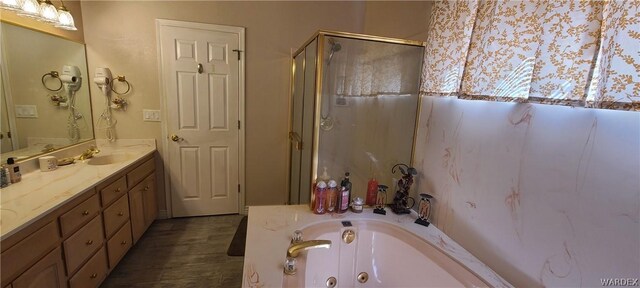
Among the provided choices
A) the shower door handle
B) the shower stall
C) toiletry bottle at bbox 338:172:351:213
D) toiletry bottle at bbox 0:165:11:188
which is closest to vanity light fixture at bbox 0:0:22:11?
toiletry bottle at bbox 0:165:11:188

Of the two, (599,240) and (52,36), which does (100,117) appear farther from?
(599,240)

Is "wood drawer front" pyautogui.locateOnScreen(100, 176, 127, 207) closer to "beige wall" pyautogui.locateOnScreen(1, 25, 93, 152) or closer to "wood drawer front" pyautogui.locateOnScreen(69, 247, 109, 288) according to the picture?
"wood drawer front" pyautogui.locateOnScreen(69, 247, 109, 288)

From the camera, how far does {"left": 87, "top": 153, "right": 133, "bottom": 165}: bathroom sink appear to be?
83.1 inches

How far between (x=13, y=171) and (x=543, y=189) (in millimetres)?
2673

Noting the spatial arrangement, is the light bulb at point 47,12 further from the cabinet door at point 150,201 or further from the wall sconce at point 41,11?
the cabinet door at point 150,201

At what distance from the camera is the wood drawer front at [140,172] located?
2004mm

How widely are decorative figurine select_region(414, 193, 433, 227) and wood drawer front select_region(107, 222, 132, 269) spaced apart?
208 cm

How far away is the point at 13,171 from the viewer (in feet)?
4.83

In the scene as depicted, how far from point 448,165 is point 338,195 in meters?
0.69

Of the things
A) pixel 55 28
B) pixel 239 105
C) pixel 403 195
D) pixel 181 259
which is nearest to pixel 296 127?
pixel 239 105

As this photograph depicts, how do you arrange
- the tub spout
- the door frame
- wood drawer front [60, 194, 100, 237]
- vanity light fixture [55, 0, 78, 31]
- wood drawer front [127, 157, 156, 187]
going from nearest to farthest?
the tub spout
wood drawer front [60, 194, 100, 237]
vanity light fixture [55, 0, 78, 31]
wood drawer front [127, 157, 156, 187]
the door frame

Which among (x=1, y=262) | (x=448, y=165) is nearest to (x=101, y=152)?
(x=1, y=262)

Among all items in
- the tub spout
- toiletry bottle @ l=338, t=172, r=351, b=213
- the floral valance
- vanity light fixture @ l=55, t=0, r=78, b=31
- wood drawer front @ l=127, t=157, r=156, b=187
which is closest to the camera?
the floral valance

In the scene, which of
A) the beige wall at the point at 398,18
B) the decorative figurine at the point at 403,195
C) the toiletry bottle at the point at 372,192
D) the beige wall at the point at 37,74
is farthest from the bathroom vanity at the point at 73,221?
the beige wall at the point at 398,18
